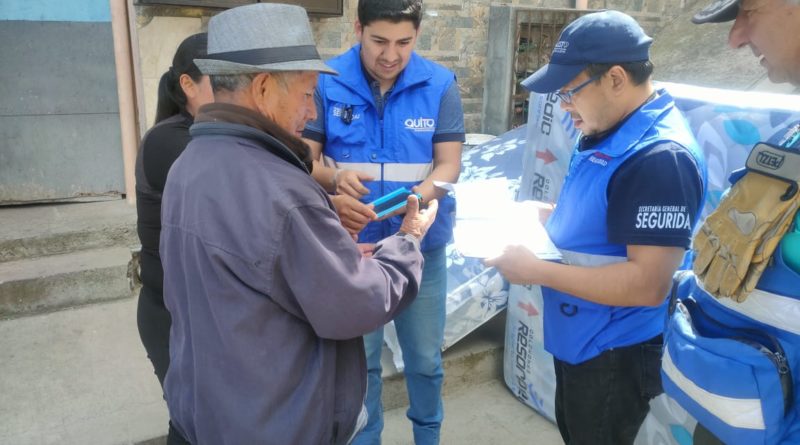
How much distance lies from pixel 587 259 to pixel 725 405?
516mm

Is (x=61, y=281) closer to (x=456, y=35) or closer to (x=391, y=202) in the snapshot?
(x=391, y=202)

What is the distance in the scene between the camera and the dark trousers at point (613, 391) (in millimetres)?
1807

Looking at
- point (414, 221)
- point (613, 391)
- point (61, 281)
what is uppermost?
point (414, 221)

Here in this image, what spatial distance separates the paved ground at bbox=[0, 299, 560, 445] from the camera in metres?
2.81

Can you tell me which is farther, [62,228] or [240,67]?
[62,228]

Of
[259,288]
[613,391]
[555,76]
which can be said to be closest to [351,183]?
[555,76]

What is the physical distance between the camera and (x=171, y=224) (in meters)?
1.43

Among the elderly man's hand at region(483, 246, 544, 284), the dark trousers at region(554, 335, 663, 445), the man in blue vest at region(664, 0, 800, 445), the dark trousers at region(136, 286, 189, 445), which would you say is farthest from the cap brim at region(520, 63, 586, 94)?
the dark trousers at region(136, 286, 189, 445)

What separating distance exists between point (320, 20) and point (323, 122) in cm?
265

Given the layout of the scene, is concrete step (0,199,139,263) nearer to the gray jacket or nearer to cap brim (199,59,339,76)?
the gray jacket

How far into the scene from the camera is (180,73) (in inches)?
80.7

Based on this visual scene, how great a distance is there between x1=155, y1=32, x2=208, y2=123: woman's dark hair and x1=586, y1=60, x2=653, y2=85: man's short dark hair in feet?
4.01

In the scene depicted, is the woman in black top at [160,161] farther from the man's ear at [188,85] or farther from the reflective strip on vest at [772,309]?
the reflective strip on vest at [772,309]

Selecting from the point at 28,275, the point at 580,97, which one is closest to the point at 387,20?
the point at 580,97
